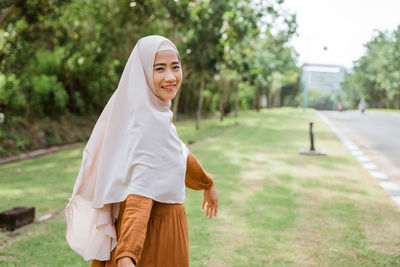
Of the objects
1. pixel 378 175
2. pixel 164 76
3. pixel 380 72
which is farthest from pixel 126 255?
pixel 380 72

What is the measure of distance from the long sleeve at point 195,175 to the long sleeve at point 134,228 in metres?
0.70

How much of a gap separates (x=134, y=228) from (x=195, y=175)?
0.91 metres

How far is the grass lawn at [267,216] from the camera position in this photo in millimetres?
4500

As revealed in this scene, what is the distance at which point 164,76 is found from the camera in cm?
220

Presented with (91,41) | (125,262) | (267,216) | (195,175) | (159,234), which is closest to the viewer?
(125,262)

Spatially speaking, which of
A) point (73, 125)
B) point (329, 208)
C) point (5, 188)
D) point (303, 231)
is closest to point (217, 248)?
point (303, 231)

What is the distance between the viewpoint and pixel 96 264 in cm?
230

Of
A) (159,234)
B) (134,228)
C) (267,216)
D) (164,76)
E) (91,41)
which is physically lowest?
(267,216)

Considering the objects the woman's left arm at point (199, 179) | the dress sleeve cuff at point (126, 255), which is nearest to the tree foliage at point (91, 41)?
the woman's left arm at point (199, 179)

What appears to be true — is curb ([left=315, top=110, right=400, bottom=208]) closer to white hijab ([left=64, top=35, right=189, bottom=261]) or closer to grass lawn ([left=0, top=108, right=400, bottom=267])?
grass lawn ([left=0, top=108, right=400, bottom=267])

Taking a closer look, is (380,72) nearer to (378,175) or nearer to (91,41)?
(91,41)

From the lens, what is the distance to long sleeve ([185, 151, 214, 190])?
8.82 feet

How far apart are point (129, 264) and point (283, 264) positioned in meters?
2.89

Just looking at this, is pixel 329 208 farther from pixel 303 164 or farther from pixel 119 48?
pixel 119 48
